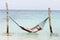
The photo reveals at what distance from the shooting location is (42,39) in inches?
476

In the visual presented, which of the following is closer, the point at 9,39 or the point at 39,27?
the point at 9,39

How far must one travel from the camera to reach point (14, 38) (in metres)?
12.3

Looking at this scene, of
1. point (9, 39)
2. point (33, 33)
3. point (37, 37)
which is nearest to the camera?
point (9, 39)

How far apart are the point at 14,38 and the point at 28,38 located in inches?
31.0

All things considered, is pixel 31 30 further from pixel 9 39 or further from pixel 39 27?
pixel 9 39

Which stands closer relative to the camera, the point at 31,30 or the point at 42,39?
the point at 42,39

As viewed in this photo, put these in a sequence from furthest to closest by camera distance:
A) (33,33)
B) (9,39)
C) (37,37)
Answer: (33,33)
(37,37)
(9,39)

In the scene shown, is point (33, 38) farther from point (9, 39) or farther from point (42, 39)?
point (9, 39)

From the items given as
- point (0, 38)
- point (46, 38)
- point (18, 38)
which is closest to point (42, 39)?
point (46, 38)

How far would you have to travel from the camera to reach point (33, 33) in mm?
13805

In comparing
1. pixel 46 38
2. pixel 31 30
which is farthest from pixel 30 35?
pixel 46 38

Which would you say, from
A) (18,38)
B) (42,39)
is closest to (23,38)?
(18,38)

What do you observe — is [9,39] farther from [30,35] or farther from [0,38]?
[30,35]

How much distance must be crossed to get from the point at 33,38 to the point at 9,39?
138 centimetres
